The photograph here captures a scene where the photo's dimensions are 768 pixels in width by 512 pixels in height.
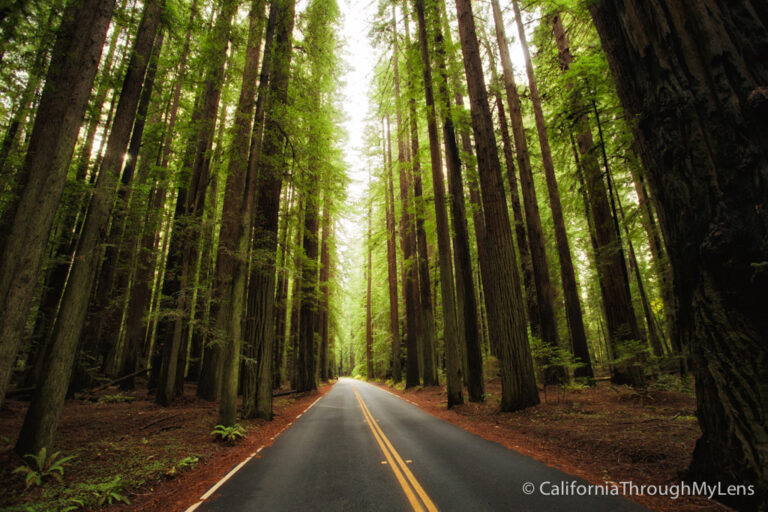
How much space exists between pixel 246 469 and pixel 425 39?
1496 cm

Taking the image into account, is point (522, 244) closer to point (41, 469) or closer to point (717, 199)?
point (717, 199)

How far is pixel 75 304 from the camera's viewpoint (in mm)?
5586

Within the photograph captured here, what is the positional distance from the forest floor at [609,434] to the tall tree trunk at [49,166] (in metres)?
8.56

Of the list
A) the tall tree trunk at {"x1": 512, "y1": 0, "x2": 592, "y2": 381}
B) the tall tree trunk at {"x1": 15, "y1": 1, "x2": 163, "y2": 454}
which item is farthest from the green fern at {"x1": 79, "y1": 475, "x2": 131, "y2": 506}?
the tall tree trunk at {"x1": 512, "y1": 0, "x2": 592, "y2": 381}

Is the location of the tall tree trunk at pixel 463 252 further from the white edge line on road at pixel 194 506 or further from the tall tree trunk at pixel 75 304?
the tall tree trunk at pixel 75 304

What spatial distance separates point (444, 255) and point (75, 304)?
33.9ft

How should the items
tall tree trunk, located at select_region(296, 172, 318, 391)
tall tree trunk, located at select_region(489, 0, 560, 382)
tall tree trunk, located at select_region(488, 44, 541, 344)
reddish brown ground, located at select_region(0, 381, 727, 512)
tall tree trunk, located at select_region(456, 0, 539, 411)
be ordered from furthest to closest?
tall tree trunk, located at select_region(296, 172, 318, 391)
tall tree trunk, located at select_region(488, 44, 541, 344)
tall tree trunk, located at select_region(489, 0, 560, 382)
tall tree trunk, located at select_region(456, 0, 539, 411)
reddish brown ground, located at select_region(0, 381, 727, 512)

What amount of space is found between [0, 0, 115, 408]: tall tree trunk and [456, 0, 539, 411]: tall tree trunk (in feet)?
31.0

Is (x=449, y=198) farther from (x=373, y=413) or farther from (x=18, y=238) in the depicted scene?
(x=18, y=238)

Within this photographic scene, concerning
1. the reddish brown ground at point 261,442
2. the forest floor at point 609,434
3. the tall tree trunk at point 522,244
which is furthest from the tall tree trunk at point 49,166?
the tall tree trunk at point 522,244

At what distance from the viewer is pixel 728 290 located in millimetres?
3355

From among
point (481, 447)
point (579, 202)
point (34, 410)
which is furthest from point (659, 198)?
point (34, 410)

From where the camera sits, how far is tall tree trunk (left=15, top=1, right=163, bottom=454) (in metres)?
5.09

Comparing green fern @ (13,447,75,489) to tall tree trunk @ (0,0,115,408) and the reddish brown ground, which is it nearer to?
the reddish brown ground
